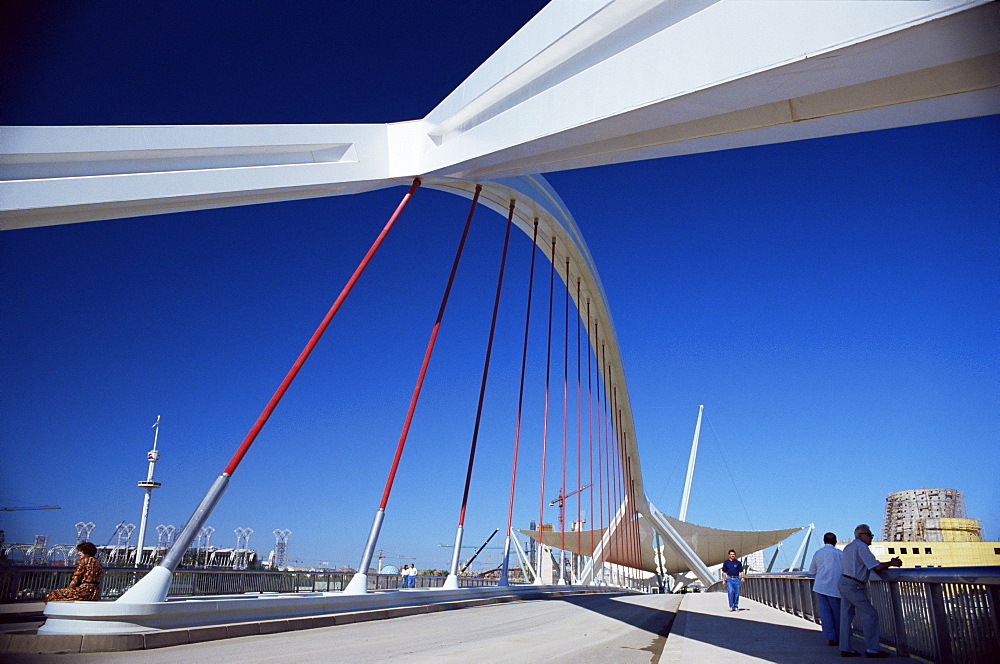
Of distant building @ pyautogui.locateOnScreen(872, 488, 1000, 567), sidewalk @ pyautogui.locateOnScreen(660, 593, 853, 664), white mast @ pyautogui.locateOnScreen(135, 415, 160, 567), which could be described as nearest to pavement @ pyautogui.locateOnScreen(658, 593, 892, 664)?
sidewalk @ pyautogui.locateOnScreen(660, 593, 853, 664)

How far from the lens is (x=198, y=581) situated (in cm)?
1338

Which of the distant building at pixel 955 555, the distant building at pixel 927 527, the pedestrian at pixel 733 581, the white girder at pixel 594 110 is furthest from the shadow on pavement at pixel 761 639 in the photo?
the distant building at pixel 927 527

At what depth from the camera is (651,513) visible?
167 ft

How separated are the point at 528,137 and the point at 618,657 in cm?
588

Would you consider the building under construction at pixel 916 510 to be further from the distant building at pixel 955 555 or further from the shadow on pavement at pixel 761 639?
the shadow on pavement at pixel 761 639

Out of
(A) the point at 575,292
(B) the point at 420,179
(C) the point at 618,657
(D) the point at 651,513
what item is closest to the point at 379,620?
(C) the point at 618,657

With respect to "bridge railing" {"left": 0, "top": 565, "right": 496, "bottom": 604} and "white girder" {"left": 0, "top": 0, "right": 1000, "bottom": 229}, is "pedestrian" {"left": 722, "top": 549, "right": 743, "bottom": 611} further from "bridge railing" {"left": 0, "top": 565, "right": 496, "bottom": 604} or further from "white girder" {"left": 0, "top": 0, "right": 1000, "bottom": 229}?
"white girder" {"left": 0, "top": 0, "right": 1000, "bottom": 229}

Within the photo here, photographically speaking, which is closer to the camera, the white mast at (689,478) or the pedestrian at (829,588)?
the pedestrian at (829,588)

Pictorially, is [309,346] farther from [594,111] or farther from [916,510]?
[916,510]

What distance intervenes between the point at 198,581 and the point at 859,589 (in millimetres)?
12097

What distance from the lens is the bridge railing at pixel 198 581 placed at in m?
10.4

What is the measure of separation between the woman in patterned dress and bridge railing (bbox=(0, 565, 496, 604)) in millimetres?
2150

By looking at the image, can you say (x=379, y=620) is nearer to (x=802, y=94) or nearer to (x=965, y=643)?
(x=965, y=643)

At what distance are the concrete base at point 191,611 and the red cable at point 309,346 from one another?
1469mm
